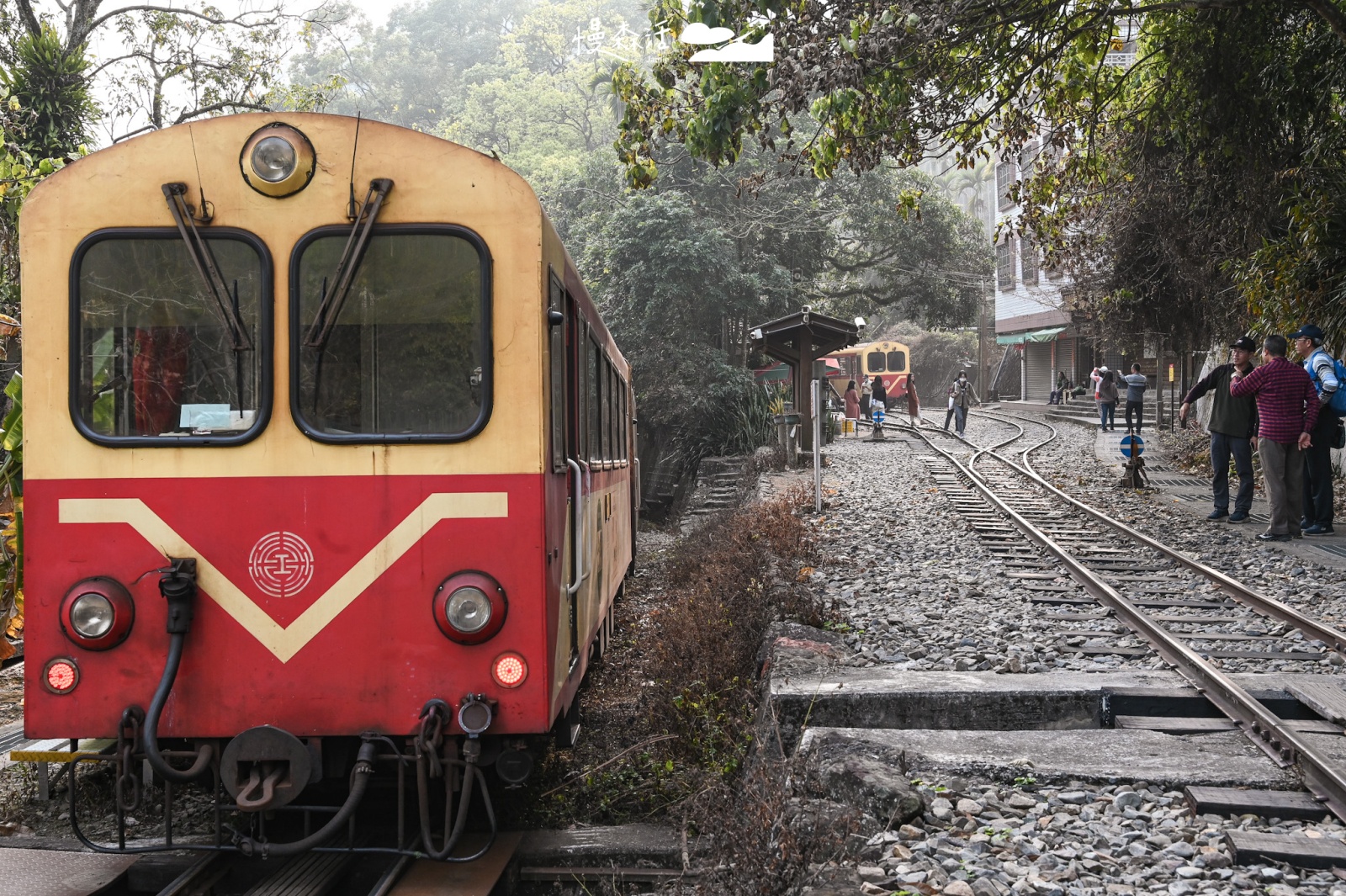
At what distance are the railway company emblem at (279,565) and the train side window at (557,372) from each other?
38.4 inches

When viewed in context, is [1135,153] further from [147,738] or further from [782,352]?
[147,738]

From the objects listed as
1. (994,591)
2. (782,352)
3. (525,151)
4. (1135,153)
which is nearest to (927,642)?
(994,591)

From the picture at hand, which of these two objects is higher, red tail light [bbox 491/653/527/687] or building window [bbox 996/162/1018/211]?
building window [bbox 996/162/1018/211]

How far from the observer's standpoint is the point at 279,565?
4.12m

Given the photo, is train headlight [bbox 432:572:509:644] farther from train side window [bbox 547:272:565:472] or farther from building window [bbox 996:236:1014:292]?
building window [bbox 996:236:1014:292]

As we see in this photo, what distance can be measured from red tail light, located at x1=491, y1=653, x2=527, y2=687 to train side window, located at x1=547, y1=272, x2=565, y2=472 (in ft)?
2.46

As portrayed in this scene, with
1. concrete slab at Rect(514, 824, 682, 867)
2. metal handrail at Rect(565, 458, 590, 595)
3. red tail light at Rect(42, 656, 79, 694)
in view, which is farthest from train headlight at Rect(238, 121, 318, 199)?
concrete slab at Rect(514, 824, 682, 867)

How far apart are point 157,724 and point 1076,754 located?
3711mm

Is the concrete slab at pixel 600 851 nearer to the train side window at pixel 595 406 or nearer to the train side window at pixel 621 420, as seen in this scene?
the train side window at pixel 595 406

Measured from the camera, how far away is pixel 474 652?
162 inches

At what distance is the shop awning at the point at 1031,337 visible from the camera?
38812 mm

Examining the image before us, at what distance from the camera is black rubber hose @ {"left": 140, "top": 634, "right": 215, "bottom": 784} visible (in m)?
3.94

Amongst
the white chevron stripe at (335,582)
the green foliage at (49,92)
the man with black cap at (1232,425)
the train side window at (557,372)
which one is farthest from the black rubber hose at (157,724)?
the green foliage at (49,92)

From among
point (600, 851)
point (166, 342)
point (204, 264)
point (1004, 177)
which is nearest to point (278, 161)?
point (204, 264)
